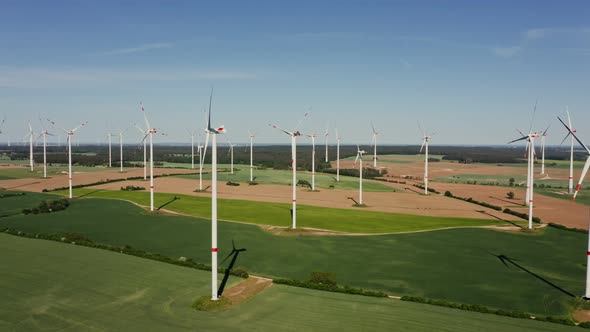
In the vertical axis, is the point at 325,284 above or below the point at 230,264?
above

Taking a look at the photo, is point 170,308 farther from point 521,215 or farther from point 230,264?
point 521,215

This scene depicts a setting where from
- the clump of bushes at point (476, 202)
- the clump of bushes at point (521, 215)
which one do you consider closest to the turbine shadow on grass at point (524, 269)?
the clump of bushes at point (521, 215)

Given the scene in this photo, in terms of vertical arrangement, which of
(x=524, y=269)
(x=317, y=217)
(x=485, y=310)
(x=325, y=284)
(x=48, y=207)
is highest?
(x=48, y=207)

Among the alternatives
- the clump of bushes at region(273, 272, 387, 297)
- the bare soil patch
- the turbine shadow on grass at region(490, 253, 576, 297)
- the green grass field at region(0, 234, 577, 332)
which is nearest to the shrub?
the clump of bushes at region(273, 272, 387, 297)

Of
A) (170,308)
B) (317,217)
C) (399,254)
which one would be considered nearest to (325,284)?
(170,308)

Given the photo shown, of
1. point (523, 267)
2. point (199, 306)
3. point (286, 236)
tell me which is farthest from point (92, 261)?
point (523, 267)

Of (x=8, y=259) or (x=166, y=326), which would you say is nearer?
(x=166, y=326)

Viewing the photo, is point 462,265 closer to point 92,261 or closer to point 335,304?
point 335,304
